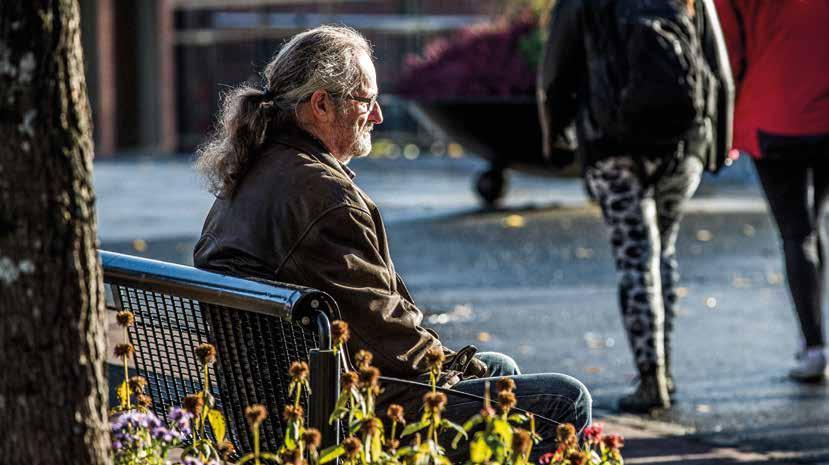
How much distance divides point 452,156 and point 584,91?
57.9 ft

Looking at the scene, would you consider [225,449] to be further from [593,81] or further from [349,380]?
[593,81]

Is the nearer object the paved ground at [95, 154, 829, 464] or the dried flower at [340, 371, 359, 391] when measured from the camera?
the dried flower at [340, 371, 359, 391]

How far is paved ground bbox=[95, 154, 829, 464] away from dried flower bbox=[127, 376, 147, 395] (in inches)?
93.7

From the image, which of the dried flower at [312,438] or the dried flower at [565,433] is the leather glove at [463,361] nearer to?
the dried flower at [565,433]

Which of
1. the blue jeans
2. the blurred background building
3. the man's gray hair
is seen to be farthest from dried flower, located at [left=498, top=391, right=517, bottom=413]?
the blurred background building

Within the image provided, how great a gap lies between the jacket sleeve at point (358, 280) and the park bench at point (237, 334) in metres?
0.18

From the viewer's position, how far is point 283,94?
3596mm

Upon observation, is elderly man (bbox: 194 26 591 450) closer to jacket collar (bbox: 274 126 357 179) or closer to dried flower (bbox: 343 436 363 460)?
jacket collar (bbox: 274 126 357 179)

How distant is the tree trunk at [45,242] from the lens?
2.47 m

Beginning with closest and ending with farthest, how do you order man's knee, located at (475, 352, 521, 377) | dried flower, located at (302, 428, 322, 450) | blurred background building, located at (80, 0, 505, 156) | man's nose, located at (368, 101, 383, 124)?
dried flower, located at (302, 428, 322, 450) → man's nose, located at (368, 101, 383, 124) → man's knee, located at (475, 352, 521, 377) → blurred background building, located at (80, 0, 505, 156)

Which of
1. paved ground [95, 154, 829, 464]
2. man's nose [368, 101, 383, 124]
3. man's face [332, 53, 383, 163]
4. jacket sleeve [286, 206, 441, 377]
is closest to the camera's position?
jacket sleeve [286, 206, 441, 377]

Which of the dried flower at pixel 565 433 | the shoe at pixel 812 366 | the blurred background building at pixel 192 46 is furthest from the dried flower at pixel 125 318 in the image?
the blurred background building at pixel 192 46

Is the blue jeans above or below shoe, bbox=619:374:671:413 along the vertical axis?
above

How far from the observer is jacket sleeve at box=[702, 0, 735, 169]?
19.6ft
